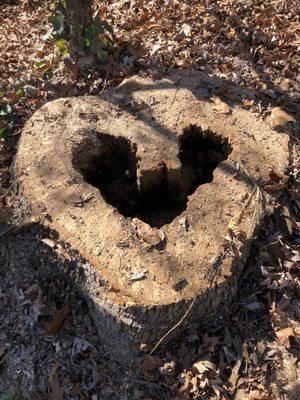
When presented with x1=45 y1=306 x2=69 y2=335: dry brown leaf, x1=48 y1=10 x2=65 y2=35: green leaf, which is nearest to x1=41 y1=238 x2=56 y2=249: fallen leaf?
x1=45 y1=306 x2=69 y2=335: dry brown leaf

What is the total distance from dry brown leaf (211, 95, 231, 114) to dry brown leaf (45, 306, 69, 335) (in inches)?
92.6

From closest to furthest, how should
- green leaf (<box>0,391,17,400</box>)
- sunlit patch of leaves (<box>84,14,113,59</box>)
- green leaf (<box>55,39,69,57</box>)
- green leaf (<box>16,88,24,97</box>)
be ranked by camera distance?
green leaf (<box>0,391,17,400</box>)
sunlit patch of leaves (<box>84,14,113,59</box>)
green leaf (<box>16,88,24,97</box>)
green leaf (<box>55,39,69,57</box>)

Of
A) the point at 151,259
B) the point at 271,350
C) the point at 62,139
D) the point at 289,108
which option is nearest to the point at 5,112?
the point at 62,139

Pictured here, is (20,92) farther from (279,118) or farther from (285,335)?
(285,335)

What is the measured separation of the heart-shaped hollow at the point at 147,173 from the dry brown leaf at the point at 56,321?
123cm

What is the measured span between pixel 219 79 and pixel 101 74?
55.8 inches

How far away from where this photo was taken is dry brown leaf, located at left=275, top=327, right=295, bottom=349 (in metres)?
3.17

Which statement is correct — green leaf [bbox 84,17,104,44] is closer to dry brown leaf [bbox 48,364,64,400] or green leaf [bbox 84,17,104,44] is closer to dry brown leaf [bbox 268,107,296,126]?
dry brown leaf [bbox 268,107,296,126]

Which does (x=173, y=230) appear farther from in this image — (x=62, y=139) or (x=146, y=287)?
(x=62, y=139)

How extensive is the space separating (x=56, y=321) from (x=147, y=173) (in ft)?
4.75

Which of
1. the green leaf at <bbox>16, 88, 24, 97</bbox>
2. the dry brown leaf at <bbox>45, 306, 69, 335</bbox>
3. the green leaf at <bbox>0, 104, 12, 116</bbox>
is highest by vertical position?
the green leaf at <bbox>16, 88, 24, 97</bbox>

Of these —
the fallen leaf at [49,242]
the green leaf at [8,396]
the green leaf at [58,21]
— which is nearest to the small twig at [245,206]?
the fallen leaf at [49,242]

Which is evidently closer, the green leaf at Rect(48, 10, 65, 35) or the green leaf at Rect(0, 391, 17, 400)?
the green leaf at Rect(0, 391, 17, 400)

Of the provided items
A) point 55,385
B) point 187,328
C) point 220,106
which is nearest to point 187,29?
point 220,106
